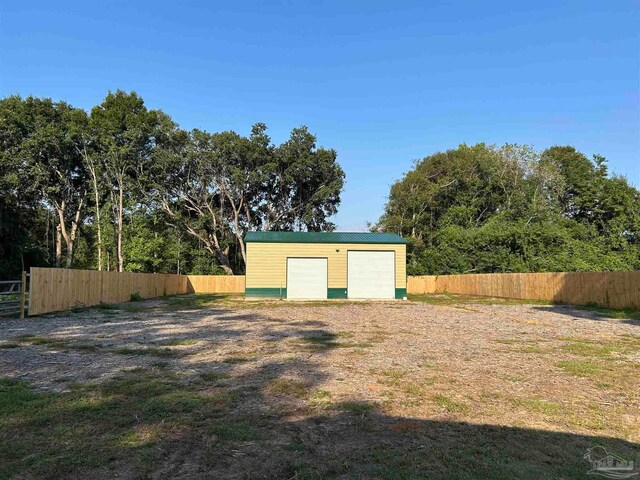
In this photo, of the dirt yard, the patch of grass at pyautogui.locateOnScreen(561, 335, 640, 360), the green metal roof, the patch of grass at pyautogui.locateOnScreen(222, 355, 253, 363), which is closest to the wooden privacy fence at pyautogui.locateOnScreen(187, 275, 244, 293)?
the green metal roof

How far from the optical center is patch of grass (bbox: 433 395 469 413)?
14.5 ft

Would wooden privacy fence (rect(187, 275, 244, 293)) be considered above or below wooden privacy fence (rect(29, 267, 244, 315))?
below

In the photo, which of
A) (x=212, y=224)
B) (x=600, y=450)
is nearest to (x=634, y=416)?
(x=600, y=450)

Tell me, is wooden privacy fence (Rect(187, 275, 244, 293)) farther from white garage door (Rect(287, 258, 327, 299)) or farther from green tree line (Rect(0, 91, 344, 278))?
white garage door (Rect(287, 258, 327, 299))

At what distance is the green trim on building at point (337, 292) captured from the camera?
83.6 feet

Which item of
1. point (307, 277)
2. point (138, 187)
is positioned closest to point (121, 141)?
point (138, 187)

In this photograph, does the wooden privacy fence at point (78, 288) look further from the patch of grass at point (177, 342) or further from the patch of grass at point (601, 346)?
the patch of grass at point (601, 346)

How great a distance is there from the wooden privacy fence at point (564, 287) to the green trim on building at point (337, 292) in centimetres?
1033

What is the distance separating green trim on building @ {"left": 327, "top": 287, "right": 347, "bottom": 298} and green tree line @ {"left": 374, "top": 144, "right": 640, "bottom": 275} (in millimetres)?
16345

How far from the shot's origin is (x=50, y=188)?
33.5 m

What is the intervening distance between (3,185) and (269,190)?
2034 centimetres

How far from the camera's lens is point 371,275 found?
25.8m

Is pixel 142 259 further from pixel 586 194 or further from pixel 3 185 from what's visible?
pixel 586 194

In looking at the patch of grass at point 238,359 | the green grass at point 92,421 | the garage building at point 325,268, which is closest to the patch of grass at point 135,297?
the garage building at point 325,268
